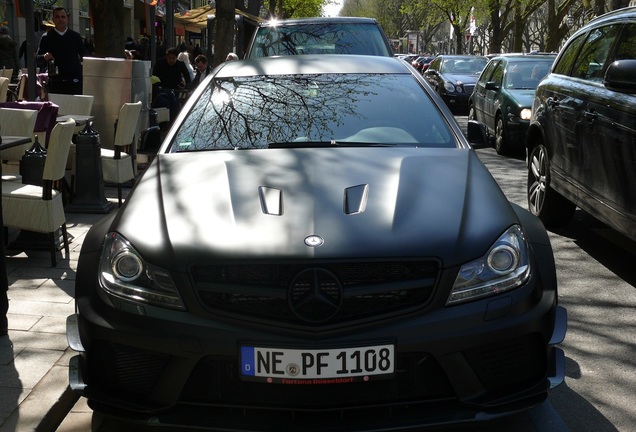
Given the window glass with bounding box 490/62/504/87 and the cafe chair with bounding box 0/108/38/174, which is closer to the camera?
the cafe chair with bounding box 0/108/38/174

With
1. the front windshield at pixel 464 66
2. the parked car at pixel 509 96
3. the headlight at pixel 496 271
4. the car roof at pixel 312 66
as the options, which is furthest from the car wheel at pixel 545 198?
the front windshield at pixel 464 66

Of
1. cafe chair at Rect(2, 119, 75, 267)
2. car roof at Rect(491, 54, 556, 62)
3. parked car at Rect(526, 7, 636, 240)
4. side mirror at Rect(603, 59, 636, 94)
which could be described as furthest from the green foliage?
side mirror at Rect(603, 59, 636, 94)

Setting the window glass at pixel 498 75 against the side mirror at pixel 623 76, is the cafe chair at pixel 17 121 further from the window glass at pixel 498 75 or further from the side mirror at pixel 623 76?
the window glass at pixel 498 75

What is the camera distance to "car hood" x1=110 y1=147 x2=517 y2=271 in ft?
11.7

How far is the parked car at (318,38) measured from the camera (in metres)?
12.3

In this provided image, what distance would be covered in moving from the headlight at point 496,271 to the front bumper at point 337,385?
48 millimetres

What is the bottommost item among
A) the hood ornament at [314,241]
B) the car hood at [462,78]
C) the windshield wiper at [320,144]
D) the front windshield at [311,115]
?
the car hood at [462,78]

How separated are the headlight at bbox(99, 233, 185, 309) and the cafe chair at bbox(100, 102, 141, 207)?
5554 millimetres

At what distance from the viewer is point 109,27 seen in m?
14.4

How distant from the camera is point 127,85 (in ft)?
37.8

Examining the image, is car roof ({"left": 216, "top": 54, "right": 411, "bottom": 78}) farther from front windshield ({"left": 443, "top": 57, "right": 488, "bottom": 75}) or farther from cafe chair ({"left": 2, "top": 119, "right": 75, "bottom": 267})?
front windshield ({"left": 443, "top": 57, "right": 488, "bottom": 75})

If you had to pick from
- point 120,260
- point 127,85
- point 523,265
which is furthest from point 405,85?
point 127,85

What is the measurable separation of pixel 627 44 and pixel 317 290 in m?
4.51

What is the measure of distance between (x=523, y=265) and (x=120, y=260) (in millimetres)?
1526
